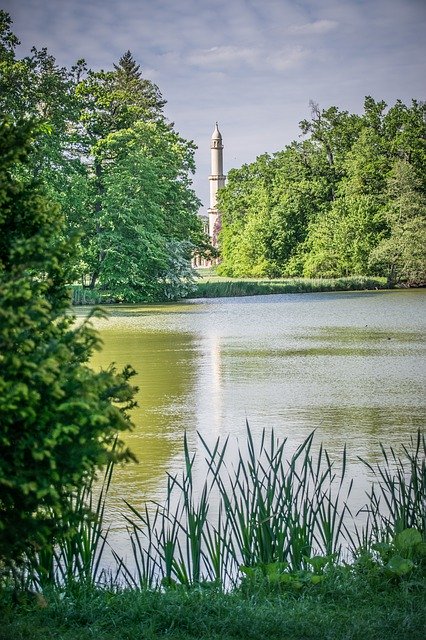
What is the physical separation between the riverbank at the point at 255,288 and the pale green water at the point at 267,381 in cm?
1122

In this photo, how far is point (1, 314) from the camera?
2830 millimetres

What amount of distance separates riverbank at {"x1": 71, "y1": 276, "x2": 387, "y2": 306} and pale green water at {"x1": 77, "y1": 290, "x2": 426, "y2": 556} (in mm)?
11225

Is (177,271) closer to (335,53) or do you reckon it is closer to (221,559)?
(335,53)

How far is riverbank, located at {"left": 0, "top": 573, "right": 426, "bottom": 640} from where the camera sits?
3.45 metres

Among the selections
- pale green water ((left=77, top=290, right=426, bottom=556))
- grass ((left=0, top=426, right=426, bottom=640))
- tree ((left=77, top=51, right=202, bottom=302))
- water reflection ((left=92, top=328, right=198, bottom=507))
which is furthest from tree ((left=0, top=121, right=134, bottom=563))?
tree ((left=77, top=51, right=202, bottom=302))

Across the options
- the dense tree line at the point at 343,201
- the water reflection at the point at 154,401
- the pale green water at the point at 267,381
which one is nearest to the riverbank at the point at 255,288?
the dense tree line at the point at 343,201

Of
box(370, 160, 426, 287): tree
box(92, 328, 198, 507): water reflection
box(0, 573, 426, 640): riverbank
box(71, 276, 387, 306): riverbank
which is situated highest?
box(370, 160, 426, 287): tree

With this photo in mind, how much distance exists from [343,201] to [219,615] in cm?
5564

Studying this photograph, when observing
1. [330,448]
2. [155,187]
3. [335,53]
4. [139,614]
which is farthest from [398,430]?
[335,53]

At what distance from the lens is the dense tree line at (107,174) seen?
35812 millimetres

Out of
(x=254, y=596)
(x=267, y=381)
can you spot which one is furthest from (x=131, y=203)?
(x=254, y=596)

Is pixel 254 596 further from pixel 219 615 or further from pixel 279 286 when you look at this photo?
pixel 279 286

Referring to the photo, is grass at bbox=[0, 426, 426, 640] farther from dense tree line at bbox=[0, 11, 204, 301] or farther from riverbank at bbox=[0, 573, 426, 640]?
dense tree line at bbox=[0, 11, 204, 301]

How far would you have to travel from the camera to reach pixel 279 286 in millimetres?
47688
